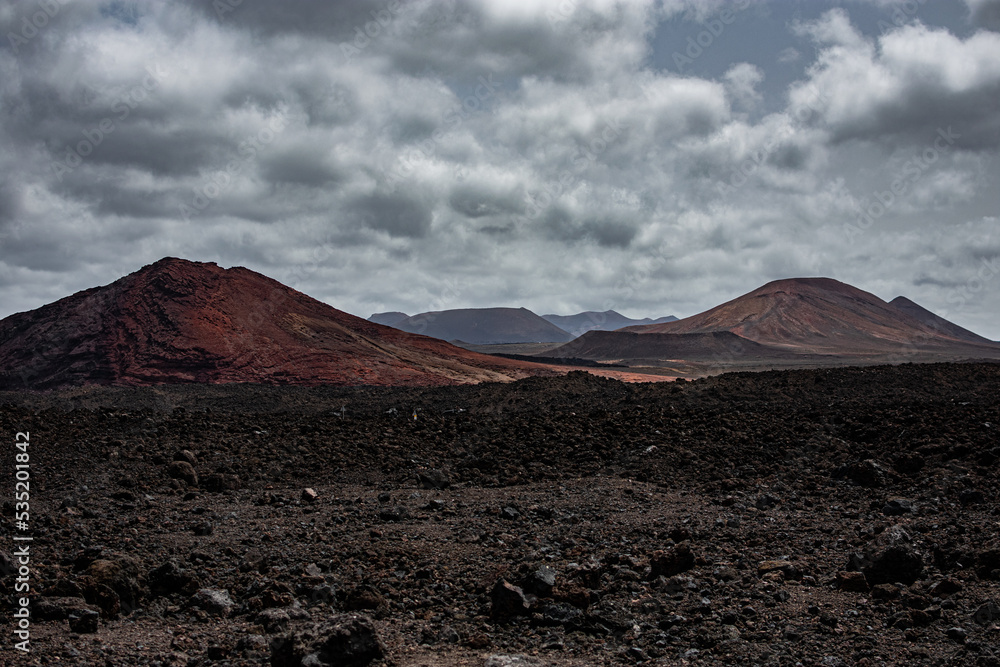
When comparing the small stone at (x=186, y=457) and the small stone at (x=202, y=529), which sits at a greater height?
the small stone at (x=186, y=457)

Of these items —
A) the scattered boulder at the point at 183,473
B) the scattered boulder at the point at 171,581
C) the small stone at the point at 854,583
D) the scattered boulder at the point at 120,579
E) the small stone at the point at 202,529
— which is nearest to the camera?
the scattered boulder at the point at 120,579

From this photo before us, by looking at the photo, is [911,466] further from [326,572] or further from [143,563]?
[143,563]

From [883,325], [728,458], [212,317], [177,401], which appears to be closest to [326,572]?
[728,458]

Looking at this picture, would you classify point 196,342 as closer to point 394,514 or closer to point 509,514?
point 394,514

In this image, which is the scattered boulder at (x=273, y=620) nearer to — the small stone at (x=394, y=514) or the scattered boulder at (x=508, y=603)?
the scattered boulder at (x=508, y=603)

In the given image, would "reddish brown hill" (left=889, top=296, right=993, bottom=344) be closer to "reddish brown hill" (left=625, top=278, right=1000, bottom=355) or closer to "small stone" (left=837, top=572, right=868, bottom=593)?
"reddish brown hill" (left=625, top=278, right=1000, bottom=355)

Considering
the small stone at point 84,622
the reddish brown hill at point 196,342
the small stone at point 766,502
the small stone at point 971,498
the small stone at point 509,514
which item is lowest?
the small stone at point 84,622

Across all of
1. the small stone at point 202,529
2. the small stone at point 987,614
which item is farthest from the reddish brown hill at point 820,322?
the small stone at point 202,529

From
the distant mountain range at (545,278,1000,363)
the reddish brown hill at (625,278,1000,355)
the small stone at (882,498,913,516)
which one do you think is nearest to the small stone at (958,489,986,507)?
the small stone at (882,498,913,516)
